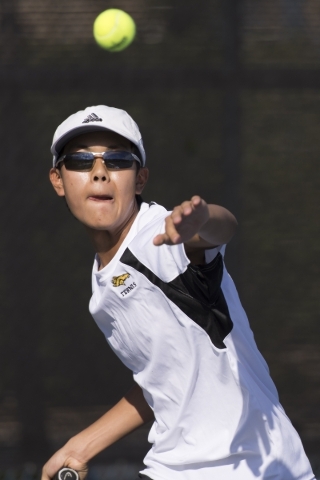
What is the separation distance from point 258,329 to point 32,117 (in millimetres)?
1480

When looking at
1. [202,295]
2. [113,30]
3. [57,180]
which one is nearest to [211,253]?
[202,295]

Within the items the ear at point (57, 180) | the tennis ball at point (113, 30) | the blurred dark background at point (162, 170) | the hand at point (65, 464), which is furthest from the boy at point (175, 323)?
the blurred dark background at point (162, 170)

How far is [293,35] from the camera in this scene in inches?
142

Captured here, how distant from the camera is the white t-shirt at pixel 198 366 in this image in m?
1.82

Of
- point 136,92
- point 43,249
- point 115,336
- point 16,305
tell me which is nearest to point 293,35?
point 136,92

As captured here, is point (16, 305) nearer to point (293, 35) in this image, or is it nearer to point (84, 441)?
point (84, 441)

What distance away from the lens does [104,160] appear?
204 centimetres

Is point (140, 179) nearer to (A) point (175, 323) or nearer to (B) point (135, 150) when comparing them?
(B) point (135, 150)

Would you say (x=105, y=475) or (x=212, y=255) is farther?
(x=105, y=475)

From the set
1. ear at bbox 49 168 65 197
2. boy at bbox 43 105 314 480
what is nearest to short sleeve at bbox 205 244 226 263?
boy at bbox 43 105 314 480

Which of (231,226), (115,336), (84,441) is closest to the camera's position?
(231,226)

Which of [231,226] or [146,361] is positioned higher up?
[231,226]

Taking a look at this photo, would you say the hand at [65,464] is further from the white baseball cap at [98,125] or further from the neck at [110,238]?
the white baseball cap at [98,125]

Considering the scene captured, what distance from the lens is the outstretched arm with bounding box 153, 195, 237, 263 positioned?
1471 mm
